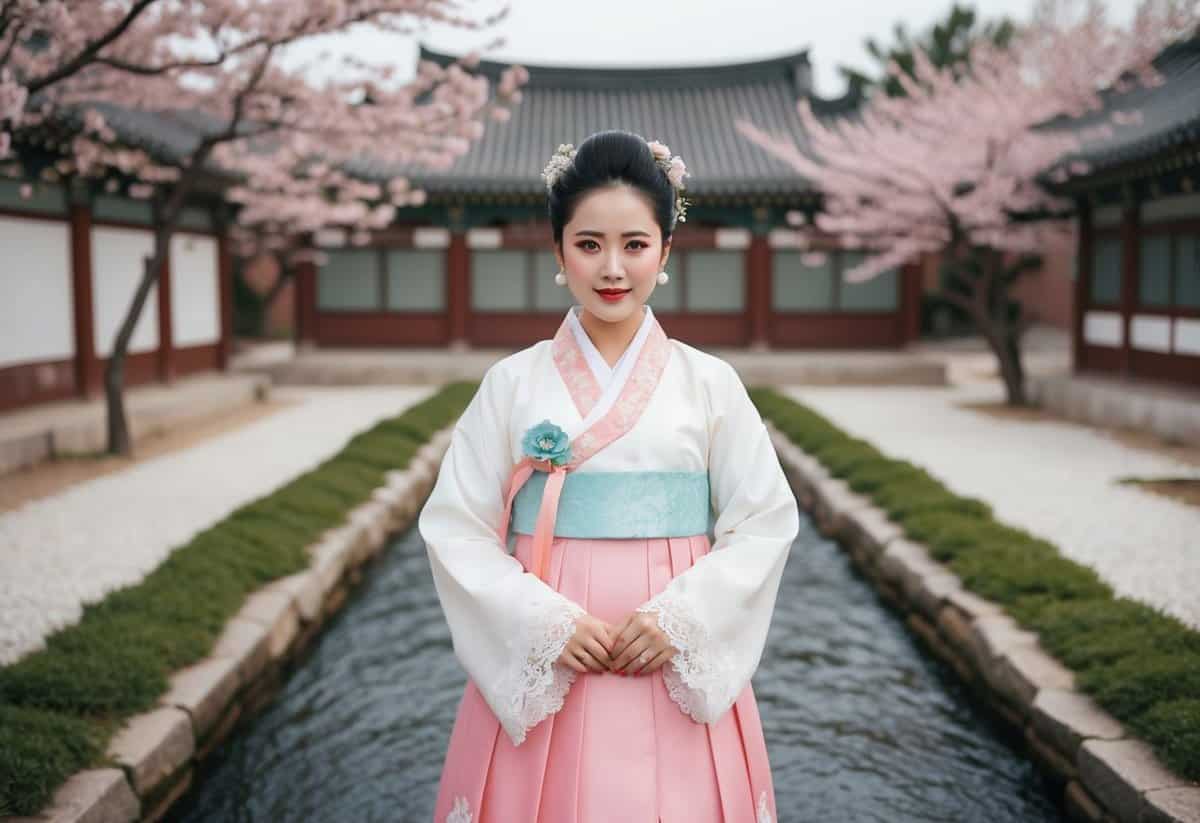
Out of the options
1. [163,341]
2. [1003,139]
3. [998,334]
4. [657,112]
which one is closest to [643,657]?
[998,334]

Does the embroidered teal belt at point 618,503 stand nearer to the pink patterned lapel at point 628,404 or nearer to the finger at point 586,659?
the pink patterned lapel at point 628,404

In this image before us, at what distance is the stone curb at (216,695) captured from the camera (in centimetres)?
340

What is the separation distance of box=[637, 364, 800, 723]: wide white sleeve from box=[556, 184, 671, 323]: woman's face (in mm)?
290

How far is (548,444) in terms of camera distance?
2.24 meters

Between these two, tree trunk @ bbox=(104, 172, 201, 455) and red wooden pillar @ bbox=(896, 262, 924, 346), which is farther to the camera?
red wooden pillar @ bbox=(896, 262, 924, 346)

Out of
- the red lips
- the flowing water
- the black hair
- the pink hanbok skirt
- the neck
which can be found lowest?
the flowing water

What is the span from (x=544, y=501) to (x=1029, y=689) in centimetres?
288

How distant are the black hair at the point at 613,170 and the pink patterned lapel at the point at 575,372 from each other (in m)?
0.27

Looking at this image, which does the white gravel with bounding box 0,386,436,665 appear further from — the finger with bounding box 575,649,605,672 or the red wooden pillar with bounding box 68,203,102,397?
the finger with bounding box 575,649,605,672

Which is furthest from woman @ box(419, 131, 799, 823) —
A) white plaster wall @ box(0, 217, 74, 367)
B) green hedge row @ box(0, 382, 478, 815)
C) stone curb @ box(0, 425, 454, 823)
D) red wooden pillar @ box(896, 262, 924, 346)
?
red wooden pillar @ box(896, 262, 924, 346)

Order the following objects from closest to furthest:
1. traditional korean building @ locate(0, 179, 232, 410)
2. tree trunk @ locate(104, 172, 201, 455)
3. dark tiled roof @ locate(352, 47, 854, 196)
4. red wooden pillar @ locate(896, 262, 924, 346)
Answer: tree trunk @ locate(104, 172, 201, 455) → traditional korean building @ locate(0, 179, 232, 410) → red wooden pillar @ locate(896, 262, 924, 346) → dark tiled roof @ locate(352, 47, 854, 196)

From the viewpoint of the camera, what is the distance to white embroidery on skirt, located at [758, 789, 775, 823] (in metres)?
2.38

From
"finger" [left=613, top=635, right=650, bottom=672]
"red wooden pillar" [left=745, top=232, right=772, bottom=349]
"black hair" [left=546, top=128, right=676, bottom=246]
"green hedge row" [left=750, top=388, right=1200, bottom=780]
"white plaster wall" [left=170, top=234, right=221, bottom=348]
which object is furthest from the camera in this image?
"red wooden pillar" [left=745, top=232, right=772, bottom=349]

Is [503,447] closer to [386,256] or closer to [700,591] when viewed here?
[700,591]
